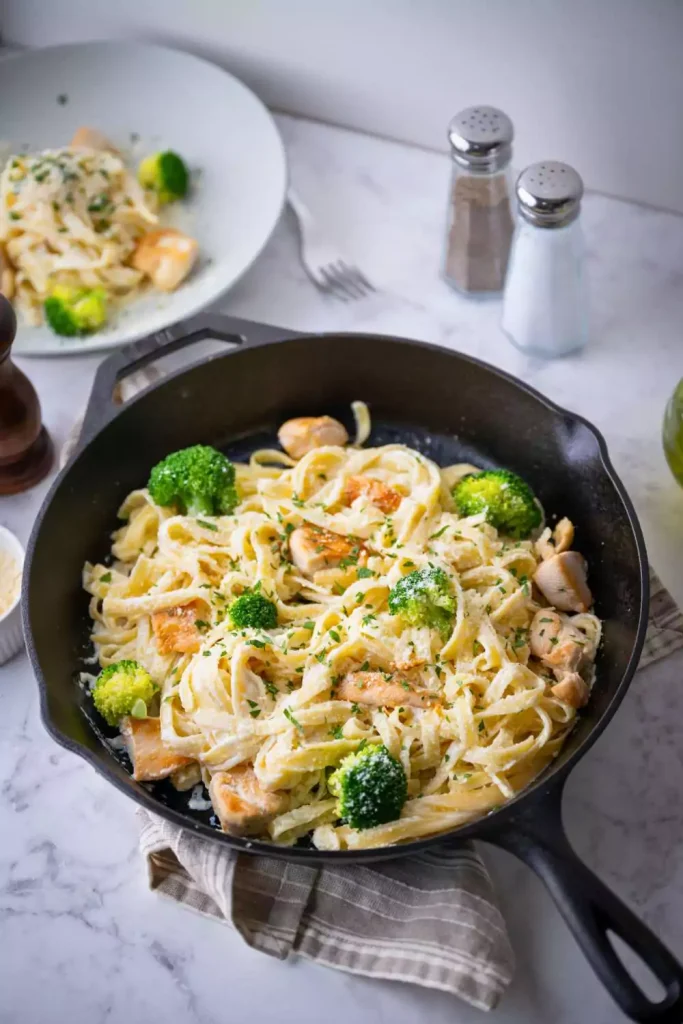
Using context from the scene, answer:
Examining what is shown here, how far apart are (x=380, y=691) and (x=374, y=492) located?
698mm

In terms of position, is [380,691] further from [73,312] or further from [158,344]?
[73,312]

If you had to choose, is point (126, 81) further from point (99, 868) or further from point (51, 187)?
point (99, 868)

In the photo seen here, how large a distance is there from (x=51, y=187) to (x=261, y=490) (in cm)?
149

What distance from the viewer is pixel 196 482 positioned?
10.4ft

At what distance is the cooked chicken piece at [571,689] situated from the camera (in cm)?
271

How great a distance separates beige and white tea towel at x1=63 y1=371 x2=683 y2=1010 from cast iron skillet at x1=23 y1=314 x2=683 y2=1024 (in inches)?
5.3

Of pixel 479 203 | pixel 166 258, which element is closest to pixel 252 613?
pixel 166 258

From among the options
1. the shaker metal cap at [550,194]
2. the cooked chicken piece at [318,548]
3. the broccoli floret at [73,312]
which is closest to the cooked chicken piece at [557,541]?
the cooked chicken piece at [318,548]

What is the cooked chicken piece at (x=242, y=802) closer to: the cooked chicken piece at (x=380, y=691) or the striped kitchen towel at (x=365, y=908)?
the striped kitchen towel at (x=365, y=908)

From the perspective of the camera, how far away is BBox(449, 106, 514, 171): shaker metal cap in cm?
339

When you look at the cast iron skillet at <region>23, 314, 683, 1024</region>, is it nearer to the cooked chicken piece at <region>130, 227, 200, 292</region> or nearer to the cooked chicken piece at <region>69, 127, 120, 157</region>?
the cooked chicken piece at <region>130, 227, 200, 292</region>

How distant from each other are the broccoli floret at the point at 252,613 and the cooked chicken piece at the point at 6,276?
166 centimetres

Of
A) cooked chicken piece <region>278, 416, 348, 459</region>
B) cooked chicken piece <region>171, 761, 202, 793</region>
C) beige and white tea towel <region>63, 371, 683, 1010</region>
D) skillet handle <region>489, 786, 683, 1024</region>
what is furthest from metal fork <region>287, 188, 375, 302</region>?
skillet handle <region>489, 786, 683, 1024</region>

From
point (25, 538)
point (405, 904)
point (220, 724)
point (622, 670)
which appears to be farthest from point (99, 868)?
point (622, 670)
